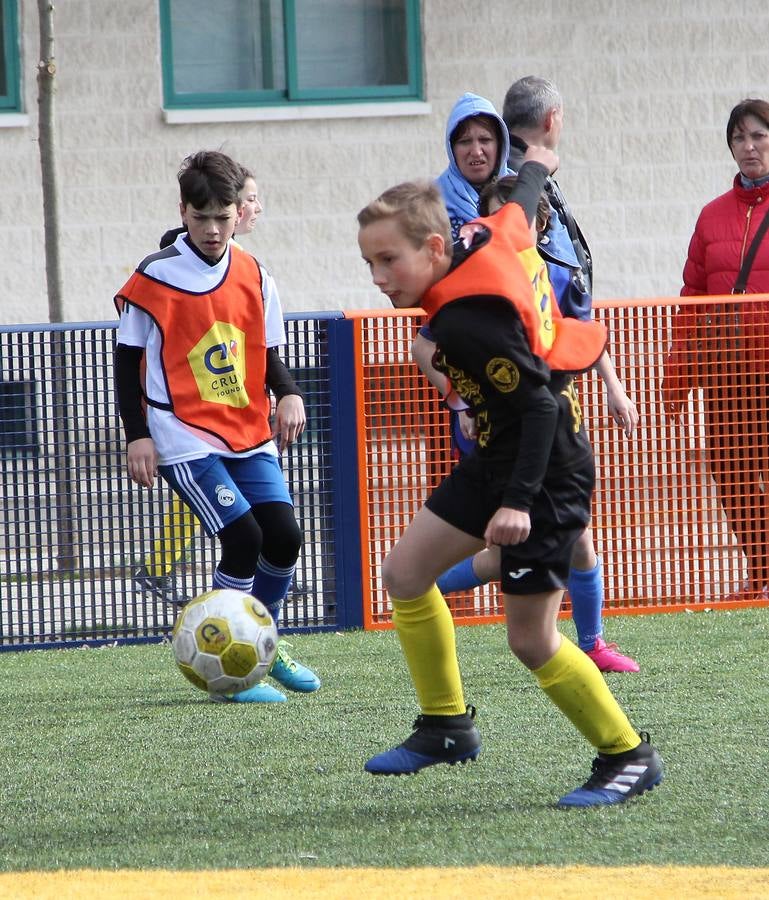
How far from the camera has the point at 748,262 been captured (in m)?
7.45

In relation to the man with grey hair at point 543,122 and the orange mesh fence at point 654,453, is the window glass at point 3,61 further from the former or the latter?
the man with grey hair at point 543,122

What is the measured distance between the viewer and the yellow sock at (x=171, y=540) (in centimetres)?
A: 696

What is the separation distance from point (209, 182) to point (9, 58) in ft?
26.7

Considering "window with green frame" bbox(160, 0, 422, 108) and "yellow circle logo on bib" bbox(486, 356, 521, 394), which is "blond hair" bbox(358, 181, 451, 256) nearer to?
"yellow circle logo on bib" bbox(486, 356, 521, 394)

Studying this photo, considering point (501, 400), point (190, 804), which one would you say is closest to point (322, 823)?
point (190, 804)

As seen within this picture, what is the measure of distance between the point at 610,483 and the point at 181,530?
211cm

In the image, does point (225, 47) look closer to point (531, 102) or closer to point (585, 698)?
point (531, 102)

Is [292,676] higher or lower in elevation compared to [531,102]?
lower

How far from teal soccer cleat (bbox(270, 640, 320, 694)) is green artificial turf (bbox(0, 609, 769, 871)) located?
0.21 feet

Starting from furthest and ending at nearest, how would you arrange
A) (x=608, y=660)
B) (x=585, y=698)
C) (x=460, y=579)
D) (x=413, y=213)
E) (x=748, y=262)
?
(x=748, y=262), (x=460, y=579), (x=608, y=660), (x=585, y=698), (x=413, y=213)

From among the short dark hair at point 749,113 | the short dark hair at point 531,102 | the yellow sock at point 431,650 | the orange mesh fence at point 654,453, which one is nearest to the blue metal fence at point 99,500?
the orange mesh fence at point 654,453

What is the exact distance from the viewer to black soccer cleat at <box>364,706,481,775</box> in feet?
13.8

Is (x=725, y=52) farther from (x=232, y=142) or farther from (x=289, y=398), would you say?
(x=289, y=398)

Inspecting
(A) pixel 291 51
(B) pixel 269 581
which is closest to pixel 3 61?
(A) pixel 291 51
